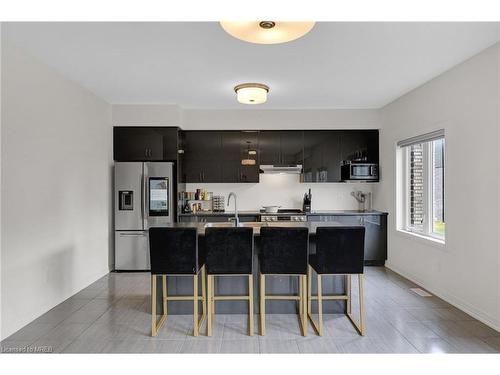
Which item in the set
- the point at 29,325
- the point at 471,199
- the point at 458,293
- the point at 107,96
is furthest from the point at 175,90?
the point at 458,293

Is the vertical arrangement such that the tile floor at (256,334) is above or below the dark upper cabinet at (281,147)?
below

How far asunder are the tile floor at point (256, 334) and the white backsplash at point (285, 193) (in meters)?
2.46

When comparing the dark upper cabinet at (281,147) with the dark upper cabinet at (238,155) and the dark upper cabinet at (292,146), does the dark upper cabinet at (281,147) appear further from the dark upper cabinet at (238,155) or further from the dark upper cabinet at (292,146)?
the dark upper cabinet at (238,155)

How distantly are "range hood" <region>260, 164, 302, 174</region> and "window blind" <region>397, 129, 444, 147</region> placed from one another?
1.65m

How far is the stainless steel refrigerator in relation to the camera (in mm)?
5062

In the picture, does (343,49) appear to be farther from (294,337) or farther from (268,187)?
(268,187)

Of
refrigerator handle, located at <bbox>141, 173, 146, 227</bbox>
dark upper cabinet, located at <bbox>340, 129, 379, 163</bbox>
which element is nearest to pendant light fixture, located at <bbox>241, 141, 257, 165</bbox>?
dark upper cabinet, located at <bbox>340, 129, 379, 163</bbox>

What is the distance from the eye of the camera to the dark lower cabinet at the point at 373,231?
5.36m

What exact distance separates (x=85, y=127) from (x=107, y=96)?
27.2 inches

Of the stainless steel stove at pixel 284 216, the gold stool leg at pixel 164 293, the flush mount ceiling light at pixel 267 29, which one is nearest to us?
the flush mount ceiling light at pixel 267 29

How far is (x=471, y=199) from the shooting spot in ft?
10.7

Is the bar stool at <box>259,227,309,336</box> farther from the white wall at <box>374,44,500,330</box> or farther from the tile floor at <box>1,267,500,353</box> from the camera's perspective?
the white wall at <box>374,44,500,330</box>
